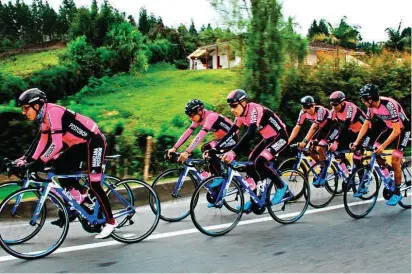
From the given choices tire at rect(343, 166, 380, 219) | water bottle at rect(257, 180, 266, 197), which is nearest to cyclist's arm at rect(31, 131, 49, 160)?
water bottle at rect(257, 180, 266, 197)

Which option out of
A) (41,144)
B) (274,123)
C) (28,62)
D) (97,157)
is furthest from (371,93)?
(28,62)

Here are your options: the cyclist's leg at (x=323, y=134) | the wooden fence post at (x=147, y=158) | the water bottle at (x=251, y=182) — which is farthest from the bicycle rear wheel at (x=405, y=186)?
the wooden fence post at (x=147, y=158)

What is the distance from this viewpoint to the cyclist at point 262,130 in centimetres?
654

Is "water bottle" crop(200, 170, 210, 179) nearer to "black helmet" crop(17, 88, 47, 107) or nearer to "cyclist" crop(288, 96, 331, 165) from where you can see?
"cyclist" crop(288, 96, 331, 165)

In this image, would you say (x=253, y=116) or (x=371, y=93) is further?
(x=371, y=93)

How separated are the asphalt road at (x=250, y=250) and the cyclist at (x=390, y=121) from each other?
956mm

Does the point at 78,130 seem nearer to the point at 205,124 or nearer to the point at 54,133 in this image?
the point at 54,133

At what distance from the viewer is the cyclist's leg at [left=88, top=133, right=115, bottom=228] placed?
549 cm

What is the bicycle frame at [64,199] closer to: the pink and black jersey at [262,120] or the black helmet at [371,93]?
the pink and black jersey at [262,120]

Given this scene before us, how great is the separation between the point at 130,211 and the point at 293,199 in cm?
280

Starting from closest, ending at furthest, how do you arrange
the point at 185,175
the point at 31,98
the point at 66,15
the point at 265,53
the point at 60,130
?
the point at 31,98 → the point at 60,130 → the point at 185,175 → the point at 265,53 → the point at 66,15

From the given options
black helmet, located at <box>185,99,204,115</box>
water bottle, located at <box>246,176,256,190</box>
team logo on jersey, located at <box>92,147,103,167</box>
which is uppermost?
black helmet, located at <box>185,99,204,115</box>

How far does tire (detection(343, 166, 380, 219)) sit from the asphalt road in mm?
303

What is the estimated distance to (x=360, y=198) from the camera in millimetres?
7625
